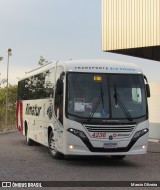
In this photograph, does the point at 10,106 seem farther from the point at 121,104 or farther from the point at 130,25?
the point at 121,104

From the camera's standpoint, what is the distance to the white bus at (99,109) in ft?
41.7

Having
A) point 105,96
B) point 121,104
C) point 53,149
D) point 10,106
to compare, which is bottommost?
point 10,106

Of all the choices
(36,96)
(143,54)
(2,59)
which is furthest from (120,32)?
(2,59)

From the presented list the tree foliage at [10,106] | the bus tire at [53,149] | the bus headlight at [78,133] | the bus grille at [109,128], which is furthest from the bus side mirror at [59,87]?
the tree foliage at [10,106]

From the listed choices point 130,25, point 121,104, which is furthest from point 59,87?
point 130,25

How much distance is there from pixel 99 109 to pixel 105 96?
1.37 ft

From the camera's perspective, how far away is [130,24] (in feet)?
71.3

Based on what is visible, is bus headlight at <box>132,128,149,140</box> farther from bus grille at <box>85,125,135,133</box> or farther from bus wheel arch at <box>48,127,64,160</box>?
bus wheel arch at <box>48,127,64,160</box>

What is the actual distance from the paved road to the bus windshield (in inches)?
56.5

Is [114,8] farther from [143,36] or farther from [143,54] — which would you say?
[143,54]

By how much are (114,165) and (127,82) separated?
237 centimetres

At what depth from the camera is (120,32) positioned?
72.4ft

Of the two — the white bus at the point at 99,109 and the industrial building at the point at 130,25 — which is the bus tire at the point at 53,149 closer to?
the white bus at the point at 99,109

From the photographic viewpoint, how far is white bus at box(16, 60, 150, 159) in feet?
41.7
